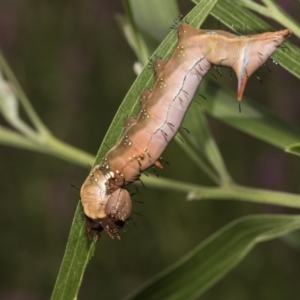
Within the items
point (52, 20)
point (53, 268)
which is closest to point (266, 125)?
point (53, 268)

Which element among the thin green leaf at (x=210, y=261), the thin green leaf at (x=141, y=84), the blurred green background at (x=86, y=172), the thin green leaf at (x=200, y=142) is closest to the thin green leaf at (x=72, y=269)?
the thin green leaf at (x=141, y=84)

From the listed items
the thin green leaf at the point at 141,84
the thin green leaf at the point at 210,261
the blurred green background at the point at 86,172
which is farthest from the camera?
the blurred green background at the point at 86,172

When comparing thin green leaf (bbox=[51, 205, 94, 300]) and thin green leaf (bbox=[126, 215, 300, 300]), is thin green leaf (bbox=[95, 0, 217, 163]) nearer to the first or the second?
thin green leaf (bbox=[51, 205, 94, 300])

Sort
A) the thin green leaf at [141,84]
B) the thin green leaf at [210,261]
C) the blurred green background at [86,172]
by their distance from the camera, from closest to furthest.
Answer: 1. the thin green leaf at [141,84]
2. the thin green leaf at [210,261]
3. the blurred green background at [86,172]

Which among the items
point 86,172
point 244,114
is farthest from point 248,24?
point 86,172

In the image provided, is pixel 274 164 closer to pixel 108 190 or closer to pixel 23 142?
pixel 23 142

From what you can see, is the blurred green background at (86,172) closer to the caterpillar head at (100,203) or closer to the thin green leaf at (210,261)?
the thin green leaf at (210,261)
